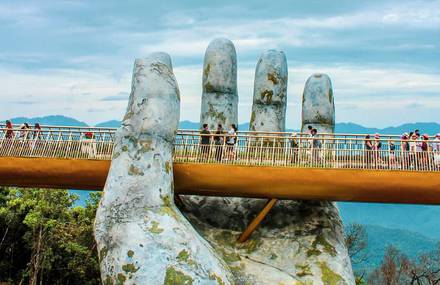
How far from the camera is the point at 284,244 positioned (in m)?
16.5

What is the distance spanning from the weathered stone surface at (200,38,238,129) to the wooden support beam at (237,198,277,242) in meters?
4.92

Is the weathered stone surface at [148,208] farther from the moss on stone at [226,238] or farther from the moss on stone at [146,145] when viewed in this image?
the moss on stone at [226,238]

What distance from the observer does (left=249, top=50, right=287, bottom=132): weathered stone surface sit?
64.3 ft

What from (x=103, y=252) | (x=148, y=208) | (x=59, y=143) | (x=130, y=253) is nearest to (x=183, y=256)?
(x=130, y=253)

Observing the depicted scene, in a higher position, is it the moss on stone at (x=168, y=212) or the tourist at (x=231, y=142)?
the tourist at (x=231, y=142)

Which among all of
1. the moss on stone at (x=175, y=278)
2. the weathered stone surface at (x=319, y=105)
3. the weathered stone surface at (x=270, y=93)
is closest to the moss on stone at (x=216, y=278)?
the moss on stone at (x=175, y=278)

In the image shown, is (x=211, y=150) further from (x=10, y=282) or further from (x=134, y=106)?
(x=10, y=282)

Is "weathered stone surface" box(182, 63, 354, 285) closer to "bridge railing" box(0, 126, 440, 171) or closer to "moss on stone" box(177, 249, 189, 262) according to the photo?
"bridge railing" box(0, 126, 440, 171)

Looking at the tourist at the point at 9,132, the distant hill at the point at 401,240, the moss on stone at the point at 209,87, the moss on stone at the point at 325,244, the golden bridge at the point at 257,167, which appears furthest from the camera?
the distant hill at the point at 401,240

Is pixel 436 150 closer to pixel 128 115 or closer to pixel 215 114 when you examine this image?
pixel 215 114

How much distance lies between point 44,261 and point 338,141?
1656 centimetres

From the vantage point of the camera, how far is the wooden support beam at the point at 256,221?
1575 cm

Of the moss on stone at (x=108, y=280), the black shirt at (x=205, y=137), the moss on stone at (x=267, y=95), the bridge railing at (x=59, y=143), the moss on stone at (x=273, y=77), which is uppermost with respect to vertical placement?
the moss on stone at (x=273, y=77)

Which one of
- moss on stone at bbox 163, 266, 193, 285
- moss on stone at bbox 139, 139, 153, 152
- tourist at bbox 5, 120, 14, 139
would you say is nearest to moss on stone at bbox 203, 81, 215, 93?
moss on stone at bbox 139, 139, 153, 152
